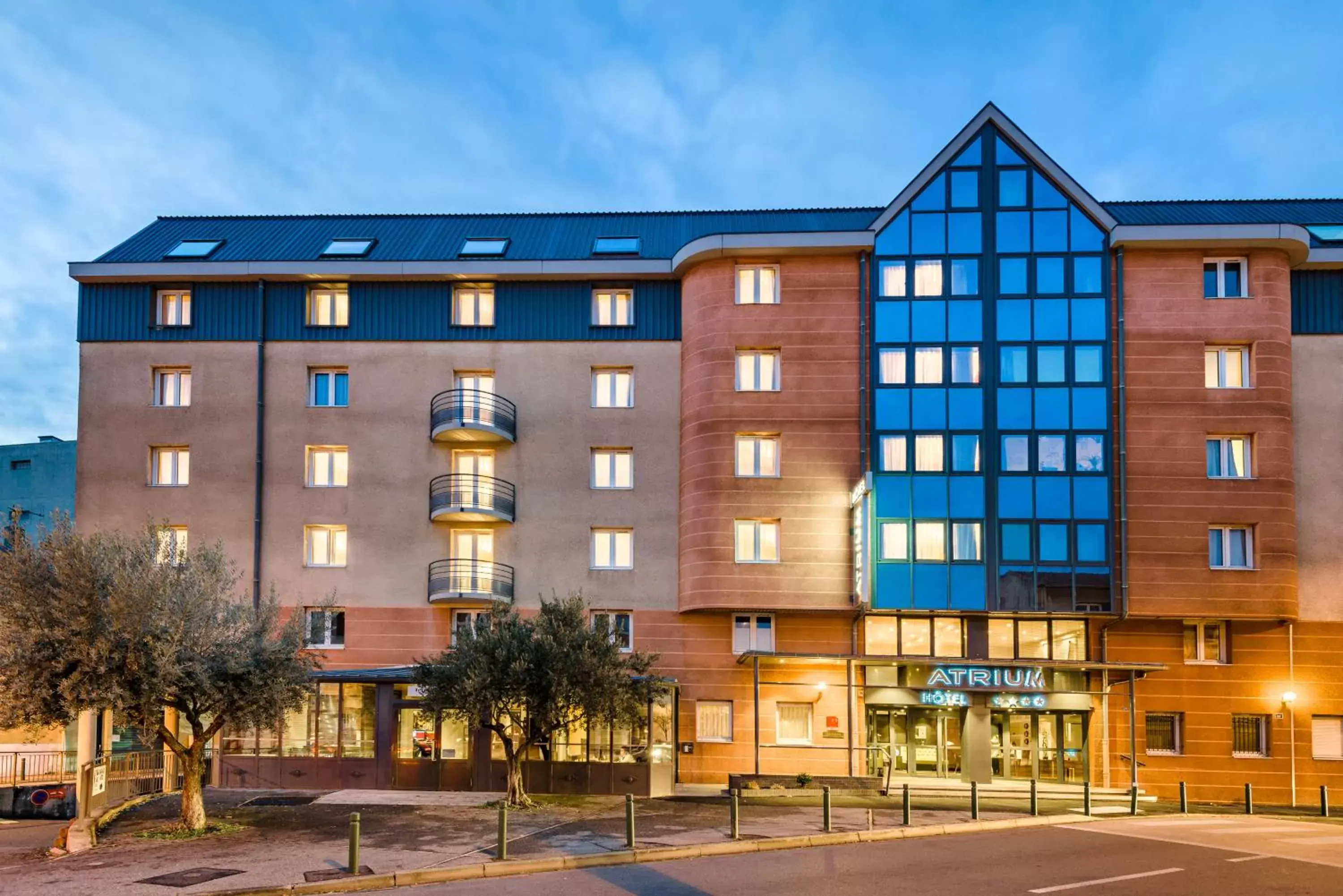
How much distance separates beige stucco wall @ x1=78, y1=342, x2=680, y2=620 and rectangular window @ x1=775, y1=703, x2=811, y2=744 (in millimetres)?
4342

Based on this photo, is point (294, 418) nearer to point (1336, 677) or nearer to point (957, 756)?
point (957, 756)

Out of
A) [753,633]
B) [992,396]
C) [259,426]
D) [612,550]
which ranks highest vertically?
[992,396]

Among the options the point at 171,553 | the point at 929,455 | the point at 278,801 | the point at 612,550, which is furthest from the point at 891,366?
the point at 278,801

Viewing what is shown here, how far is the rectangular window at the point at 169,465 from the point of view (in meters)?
31.3

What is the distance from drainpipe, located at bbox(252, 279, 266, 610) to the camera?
100 ft

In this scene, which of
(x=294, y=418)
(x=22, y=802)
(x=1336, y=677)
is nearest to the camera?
(x=22, y=802)

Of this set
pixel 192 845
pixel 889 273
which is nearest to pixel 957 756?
pixel 889 273

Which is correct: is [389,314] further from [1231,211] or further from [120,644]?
[1231,211]

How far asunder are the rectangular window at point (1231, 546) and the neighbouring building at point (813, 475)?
0.32 feet

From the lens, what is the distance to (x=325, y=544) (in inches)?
1219

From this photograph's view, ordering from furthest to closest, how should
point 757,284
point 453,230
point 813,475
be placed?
1. point 453,230
2. point 757,284
3. point 813,475

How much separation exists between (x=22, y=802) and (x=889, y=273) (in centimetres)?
2530

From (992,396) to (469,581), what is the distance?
15619 mm

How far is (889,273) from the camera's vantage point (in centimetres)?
2978
